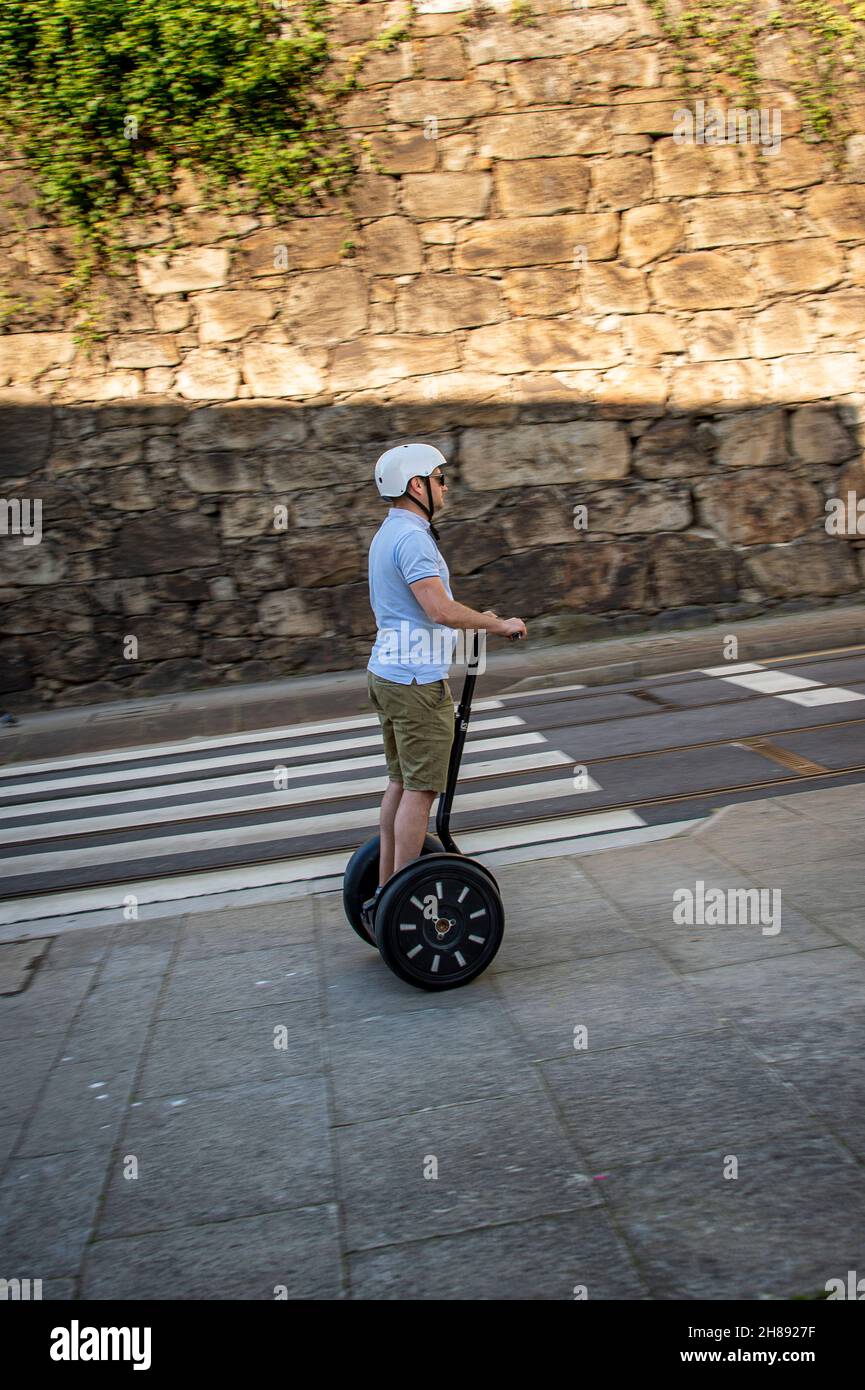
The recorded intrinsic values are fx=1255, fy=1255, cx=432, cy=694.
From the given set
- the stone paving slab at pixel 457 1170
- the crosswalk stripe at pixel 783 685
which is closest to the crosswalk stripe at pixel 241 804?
the crosswalk stripe at pixel 783 685

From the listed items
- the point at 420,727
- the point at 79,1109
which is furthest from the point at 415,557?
the point at 79,1109

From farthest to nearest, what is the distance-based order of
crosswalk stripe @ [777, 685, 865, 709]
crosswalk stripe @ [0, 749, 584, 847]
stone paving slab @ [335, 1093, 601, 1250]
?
crosswalk stripe @ [777, 685, 865, 709], crosswalk stripe @ [0, 749, 584, 847], stone paving slab @ [335, 1093, 601, 1250]

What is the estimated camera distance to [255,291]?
11.0 m

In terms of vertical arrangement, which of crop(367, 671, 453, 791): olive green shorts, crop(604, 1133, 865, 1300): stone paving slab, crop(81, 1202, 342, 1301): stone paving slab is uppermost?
crop(367, 671, 453, 791): olive green shorts

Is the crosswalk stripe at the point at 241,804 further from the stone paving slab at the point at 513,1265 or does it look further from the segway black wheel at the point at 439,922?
the stone paving slab at the point at 513,1265

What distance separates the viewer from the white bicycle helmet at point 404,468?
4094mm

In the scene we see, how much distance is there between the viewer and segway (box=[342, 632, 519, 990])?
13.5 ft

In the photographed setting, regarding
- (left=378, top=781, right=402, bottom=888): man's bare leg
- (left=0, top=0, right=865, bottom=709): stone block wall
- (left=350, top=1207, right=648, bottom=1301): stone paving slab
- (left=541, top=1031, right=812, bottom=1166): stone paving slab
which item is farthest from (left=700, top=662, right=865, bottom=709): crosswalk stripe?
(left=350, top=1207, right=648, bottom=1301): stone paving slab

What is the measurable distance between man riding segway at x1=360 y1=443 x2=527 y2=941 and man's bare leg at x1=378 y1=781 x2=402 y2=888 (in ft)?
0.13

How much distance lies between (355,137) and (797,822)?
8.05 metres

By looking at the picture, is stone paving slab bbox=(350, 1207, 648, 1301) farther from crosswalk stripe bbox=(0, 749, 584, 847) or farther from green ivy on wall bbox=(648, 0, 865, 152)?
green ivy on wall bbox=(648, 0, 865, 152)

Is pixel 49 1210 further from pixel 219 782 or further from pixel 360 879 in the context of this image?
pixel 219 782

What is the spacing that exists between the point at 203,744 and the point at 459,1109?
6.29 m
